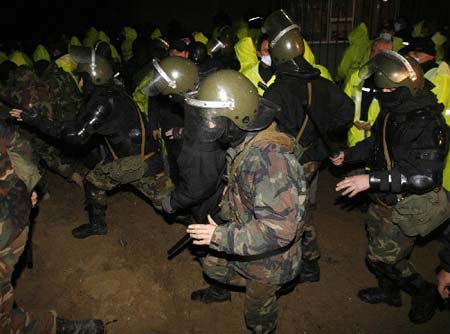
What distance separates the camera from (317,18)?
37.0 feet

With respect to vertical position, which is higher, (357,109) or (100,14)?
(357,109)

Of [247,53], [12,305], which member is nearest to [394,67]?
[247,53]

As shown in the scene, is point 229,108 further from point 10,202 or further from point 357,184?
point 10,202

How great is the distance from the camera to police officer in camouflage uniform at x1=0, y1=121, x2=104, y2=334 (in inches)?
95.4

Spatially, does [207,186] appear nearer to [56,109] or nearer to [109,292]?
[109,292]

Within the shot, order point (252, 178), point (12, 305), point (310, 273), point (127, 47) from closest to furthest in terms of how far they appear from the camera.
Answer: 1. point (252, 178)
2. point (12, 305)
3. point (310, 273)
4. point (127, 47)

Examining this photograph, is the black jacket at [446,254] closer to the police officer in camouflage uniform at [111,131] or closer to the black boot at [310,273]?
Result: the black boot at [310,273]

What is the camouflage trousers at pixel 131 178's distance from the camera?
4070 mm

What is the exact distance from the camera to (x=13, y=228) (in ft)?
8.07

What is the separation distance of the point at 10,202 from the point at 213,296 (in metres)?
2.11

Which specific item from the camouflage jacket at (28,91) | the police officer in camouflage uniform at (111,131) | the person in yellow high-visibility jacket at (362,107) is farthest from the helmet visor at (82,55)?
the person in yellow high-visibility jacket at (362,107)

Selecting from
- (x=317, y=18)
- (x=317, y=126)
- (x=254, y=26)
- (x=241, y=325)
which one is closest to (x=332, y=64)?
(x=317, y=18)

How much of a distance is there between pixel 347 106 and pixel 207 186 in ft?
5.91

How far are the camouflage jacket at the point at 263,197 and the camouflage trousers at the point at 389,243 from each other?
1078 mm
